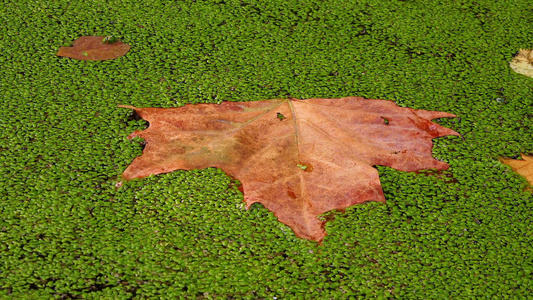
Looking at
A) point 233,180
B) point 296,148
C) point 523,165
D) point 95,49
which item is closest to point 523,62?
point 523,165

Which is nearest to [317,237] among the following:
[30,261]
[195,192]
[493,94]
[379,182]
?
[379,182]

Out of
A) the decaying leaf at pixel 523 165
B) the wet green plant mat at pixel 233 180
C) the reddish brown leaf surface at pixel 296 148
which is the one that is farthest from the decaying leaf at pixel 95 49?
the decaying leaf at pixel 523 165

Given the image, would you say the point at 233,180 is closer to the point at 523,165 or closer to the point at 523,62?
the point at 523,165

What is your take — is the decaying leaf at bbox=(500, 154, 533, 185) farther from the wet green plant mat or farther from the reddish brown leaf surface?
the reddish brown leaf surface

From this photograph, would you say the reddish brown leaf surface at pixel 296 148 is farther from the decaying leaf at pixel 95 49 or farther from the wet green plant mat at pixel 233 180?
the decaying leaf at pixel 95 49

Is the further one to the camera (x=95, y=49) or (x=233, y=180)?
(x=95, y=49)

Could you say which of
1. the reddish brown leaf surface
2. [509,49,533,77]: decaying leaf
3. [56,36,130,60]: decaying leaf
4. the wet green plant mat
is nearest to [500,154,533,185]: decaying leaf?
the wet green plant mat

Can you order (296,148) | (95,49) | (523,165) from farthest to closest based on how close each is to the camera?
1. (95,49)
2. (523,165)
3. (296,148)

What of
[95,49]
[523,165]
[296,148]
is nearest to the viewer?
[296,148]
